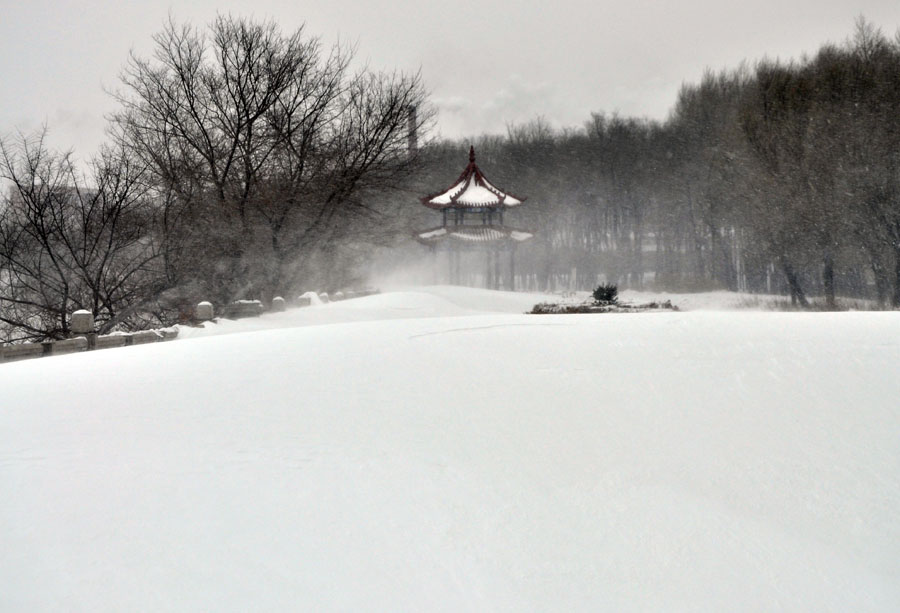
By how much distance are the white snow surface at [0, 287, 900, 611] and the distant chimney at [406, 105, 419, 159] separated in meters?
14.9

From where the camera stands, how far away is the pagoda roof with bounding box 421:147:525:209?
25781 millimetres

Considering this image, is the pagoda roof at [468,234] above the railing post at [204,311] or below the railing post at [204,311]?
above

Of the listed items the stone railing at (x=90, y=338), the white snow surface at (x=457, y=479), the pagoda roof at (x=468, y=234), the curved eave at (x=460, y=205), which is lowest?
the white snow surface at (x=457, y=479)

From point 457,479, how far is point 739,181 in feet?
A: 79.0

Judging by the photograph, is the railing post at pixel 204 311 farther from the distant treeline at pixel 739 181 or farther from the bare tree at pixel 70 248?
the distant treeline at pixel 739 181

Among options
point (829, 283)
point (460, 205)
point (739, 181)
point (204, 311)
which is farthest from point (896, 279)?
point (204, 311)

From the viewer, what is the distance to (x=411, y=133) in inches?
771

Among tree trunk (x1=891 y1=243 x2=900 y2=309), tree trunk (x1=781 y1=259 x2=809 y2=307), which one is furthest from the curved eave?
tree trunk (x1=891 y1=243 x2=900 y2=309)

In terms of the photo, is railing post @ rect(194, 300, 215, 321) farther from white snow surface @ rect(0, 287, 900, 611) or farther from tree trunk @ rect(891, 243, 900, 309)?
tree trunk @ rect(891, 243, 900, 309)

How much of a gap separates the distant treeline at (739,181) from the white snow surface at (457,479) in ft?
53.5

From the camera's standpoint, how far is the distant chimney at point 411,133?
19.5m

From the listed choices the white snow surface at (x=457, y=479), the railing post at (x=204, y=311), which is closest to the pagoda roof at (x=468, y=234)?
the railing post at (x=204, y=311)

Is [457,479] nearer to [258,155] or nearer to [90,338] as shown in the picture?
[90,338]

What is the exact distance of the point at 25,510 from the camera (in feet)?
9.37
